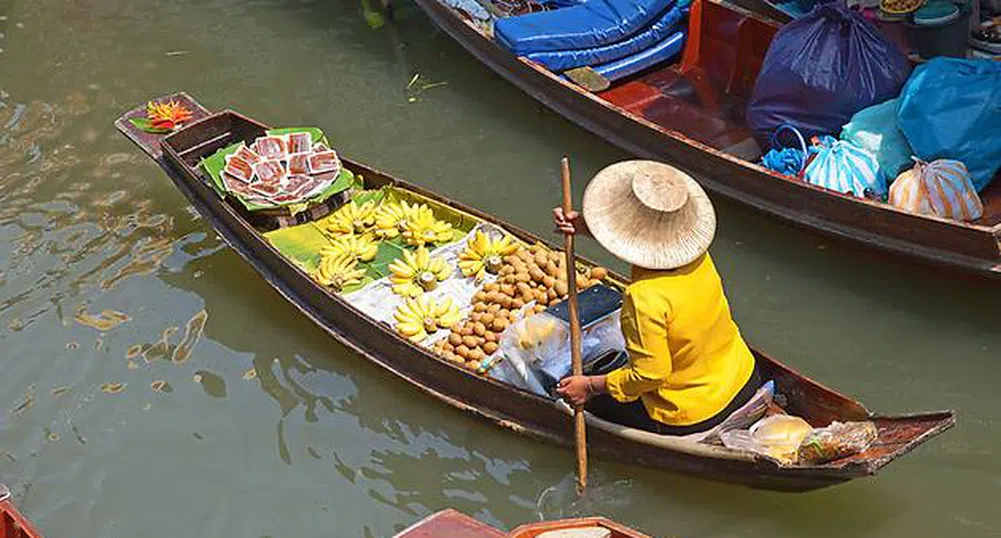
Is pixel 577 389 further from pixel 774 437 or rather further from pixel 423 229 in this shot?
pixel 423 229

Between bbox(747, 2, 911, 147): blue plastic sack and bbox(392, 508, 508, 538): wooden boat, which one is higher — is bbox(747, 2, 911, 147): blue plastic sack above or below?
above

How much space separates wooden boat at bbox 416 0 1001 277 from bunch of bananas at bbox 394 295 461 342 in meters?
2.20

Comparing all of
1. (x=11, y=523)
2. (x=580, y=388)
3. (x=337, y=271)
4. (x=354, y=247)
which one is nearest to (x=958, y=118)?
(x=580, y=388)

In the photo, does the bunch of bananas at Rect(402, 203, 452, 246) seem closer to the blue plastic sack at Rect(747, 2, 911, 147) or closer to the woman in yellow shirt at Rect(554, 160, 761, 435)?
the woman in yellow shirt at Rect(554, 160, 761, 435)

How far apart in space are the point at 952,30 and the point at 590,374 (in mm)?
4253

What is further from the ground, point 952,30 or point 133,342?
point 952,30

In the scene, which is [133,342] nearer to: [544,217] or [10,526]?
[10,526]

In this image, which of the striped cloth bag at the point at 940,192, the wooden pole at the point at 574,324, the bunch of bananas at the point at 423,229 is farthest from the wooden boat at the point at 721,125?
the wooden pole at the point at 574,324

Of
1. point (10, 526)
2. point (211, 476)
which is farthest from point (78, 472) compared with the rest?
point (10, 526)

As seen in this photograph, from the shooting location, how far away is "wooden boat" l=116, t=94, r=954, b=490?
5.27 m

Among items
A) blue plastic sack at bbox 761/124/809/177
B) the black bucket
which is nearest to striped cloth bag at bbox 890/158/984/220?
blue plastic sack at bbox 761/124/809/177

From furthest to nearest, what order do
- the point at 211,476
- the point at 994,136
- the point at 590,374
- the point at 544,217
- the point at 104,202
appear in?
the point at 104,202, the point at 544,217, the point at 994,136, the point at 211,476, the point at 590,374

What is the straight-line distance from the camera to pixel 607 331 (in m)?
6.03

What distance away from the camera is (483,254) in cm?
710
